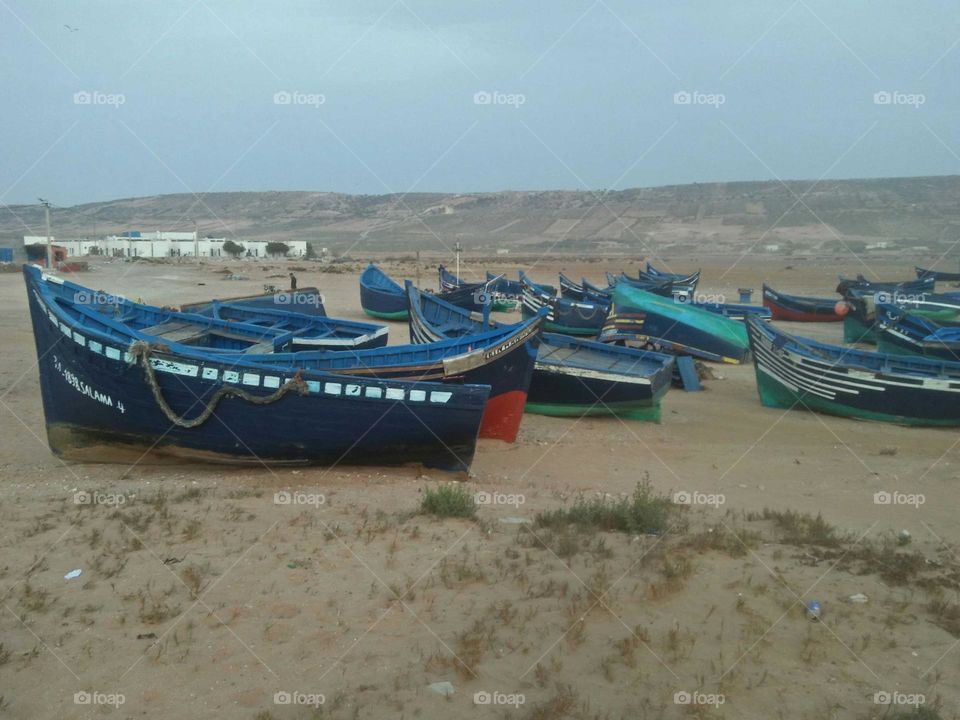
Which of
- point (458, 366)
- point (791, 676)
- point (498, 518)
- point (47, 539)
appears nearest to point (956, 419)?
point (458, 366)

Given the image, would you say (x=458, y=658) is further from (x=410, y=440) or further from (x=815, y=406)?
(x=815, y=406)

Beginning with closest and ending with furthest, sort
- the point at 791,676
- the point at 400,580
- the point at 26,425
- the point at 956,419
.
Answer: the point at 791,676 → the point at 400,580 → the point at 26,425 → the point at 956,419

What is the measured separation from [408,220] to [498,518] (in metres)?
134

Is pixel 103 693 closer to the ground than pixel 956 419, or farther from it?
farther from it

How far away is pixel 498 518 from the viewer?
758cm

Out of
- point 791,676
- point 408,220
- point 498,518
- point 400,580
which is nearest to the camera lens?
point 791,676

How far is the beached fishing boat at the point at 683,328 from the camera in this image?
20641 millimetres
